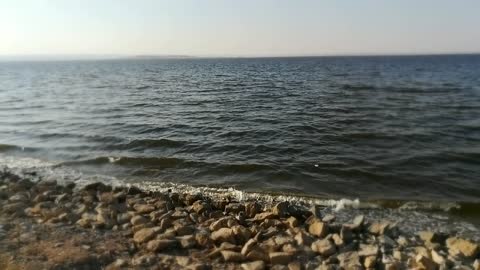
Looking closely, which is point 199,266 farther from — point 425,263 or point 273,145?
point 273,145

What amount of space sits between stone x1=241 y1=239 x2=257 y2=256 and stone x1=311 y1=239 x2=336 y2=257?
44.8 inches

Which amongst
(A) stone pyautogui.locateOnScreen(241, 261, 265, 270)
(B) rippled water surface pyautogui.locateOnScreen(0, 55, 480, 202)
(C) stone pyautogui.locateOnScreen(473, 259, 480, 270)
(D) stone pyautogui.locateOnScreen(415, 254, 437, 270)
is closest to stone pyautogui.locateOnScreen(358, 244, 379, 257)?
(D) stone pyautogui.locateOnScreen(415, 254, 437, 270)

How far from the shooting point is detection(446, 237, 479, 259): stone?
7352mm

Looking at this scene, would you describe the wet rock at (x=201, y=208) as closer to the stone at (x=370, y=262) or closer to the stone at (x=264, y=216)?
the stone at (x=264, y=216)

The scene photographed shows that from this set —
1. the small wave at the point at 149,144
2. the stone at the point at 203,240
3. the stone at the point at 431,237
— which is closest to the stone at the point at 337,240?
the stone at the point at 431,237

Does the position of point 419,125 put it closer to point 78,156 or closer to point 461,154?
point 461,154

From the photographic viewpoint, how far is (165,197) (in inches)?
419

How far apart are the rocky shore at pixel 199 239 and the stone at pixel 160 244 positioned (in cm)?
2

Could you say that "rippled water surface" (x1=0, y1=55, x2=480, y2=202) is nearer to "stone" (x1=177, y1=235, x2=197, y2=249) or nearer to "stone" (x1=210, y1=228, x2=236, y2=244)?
"stone" (x1=210, y1=228, x2=236, y2=244)

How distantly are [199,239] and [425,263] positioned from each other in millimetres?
4121

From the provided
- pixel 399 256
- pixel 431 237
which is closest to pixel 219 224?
pixel 399 256

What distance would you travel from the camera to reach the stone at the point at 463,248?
7.35 m

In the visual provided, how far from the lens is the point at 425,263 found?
22.5 ft

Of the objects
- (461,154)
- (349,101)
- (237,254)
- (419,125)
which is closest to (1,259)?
(237,254)
